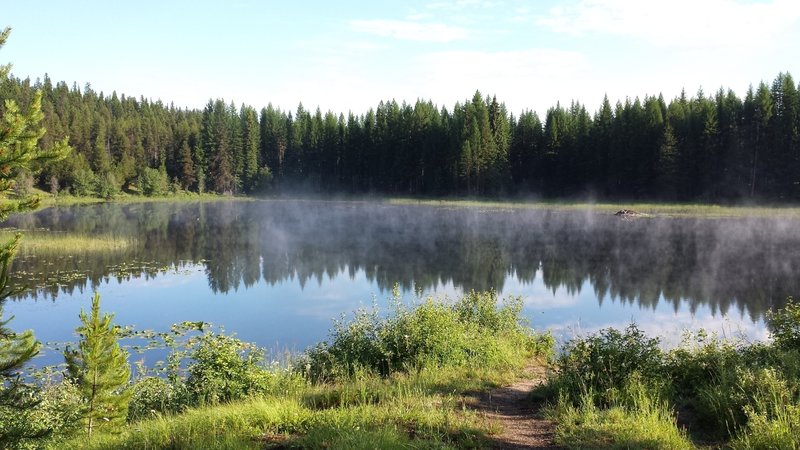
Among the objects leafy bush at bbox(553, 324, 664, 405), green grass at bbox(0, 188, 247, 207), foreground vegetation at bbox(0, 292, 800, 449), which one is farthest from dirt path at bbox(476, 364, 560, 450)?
green grass at bbox(0, 188, 247, 207)

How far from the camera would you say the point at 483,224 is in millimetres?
64312

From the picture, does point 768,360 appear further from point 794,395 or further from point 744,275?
point 744,275

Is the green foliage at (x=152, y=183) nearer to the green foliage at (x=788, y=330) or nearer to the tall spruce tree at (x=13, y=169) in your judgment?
the tall spruce tree at (x=13, y=169)

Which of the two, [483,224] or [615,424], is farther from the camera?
[483,224]

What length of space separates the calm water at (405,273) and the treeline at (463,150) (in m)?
21.5

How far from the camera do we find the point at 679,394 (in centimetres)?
969

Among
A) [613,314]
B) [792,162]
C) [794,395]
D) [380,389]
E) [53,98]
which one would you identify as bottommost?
[613,314]

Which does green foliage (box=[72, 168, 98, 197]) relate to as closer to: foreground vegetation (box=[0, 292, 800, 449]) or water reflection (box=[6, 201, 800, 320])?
water reflection (box=[6, 201, 800, 320])

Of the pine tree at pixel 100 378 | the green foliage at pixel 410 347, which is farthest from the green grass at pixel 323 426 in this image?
the green foliage at pixel 410 347

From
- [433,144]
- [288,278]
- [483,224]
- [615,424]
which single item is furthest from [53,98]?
[615,424]

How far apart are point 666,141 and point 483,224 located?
122 ft

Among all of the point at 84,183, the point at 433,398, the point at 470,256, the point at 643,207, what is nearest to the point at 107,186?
the point at 84,183

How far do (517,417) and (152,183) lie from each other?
389ft

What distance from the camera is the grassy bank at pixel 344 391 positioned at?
25.4 feet
